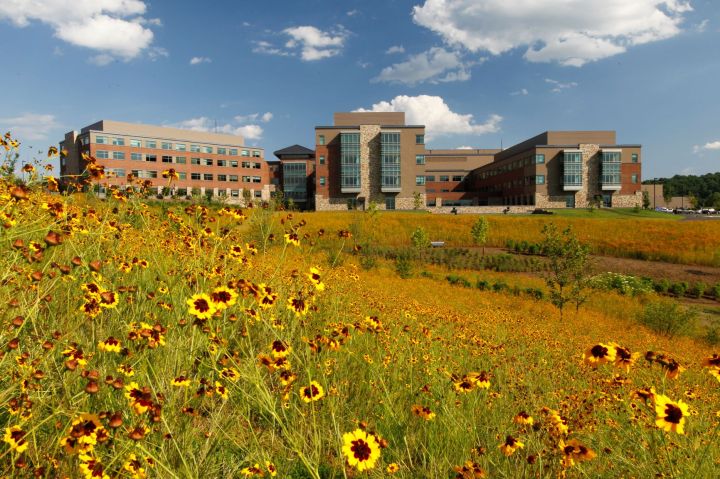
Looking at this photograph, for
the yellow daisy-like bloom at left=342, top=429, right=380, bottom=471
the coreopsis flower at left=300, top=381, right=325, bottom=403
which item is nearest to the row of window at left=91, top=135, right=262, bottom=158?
the coreopsis flower at left=300, top=381, right=325, bottom=403

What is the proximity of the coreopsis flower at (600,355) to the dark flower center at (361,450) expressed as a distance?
1.18 metres

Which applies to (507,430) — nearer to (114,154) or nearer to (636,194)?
(114,154)

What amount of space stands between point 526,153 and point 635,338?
70.7 metres

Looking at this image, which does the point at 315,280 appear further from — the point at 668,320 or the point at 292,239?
the point at 668,320

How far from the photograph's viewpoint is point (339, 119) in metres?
71.4

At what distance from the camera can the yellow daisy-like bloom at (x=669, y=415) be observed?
5.80 ft

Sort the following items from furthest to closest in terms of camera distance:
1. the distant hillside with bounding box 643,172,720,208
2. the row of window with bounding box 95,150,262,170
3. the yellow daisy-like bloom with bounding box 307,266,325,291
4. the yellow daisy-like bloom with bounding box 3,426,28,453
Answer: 1. the distant hillside with bounding box 643,172,720,208
2. the row of window with bounding box 95,150,262,170
3. the yellow daisy-like bloom with bounding box 307,266,325,291
4. the yellow daisy-like bloom with bounding box 3,426,28,453

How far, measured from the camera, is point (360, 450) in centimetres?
181

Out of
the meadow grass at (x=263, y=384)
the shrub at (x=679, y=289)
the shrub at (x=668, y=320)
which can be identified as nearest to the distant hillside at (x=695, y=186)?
the shrub at (x=679, y=289)

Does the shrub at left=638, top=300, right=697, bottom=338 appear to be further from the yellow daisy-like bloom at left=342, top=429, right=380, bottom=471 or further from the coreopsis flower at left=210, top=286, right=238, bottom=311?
the coreopsis flower at left=210, top=286, right=238, bottom=311

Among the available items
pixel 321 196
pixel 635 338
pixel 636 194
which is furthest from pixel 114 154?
pixel 636 194

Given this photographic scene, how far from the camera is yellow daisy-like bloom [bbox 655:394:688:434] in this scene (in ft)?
5.80

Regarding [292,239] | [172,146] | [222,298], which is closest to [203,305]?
[222,298]

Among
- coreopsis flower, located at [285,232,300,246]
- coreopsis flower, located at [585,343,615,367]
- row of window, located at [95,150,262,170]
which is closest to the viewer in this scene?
coreopsis flower, located at [585,343,615,367]
